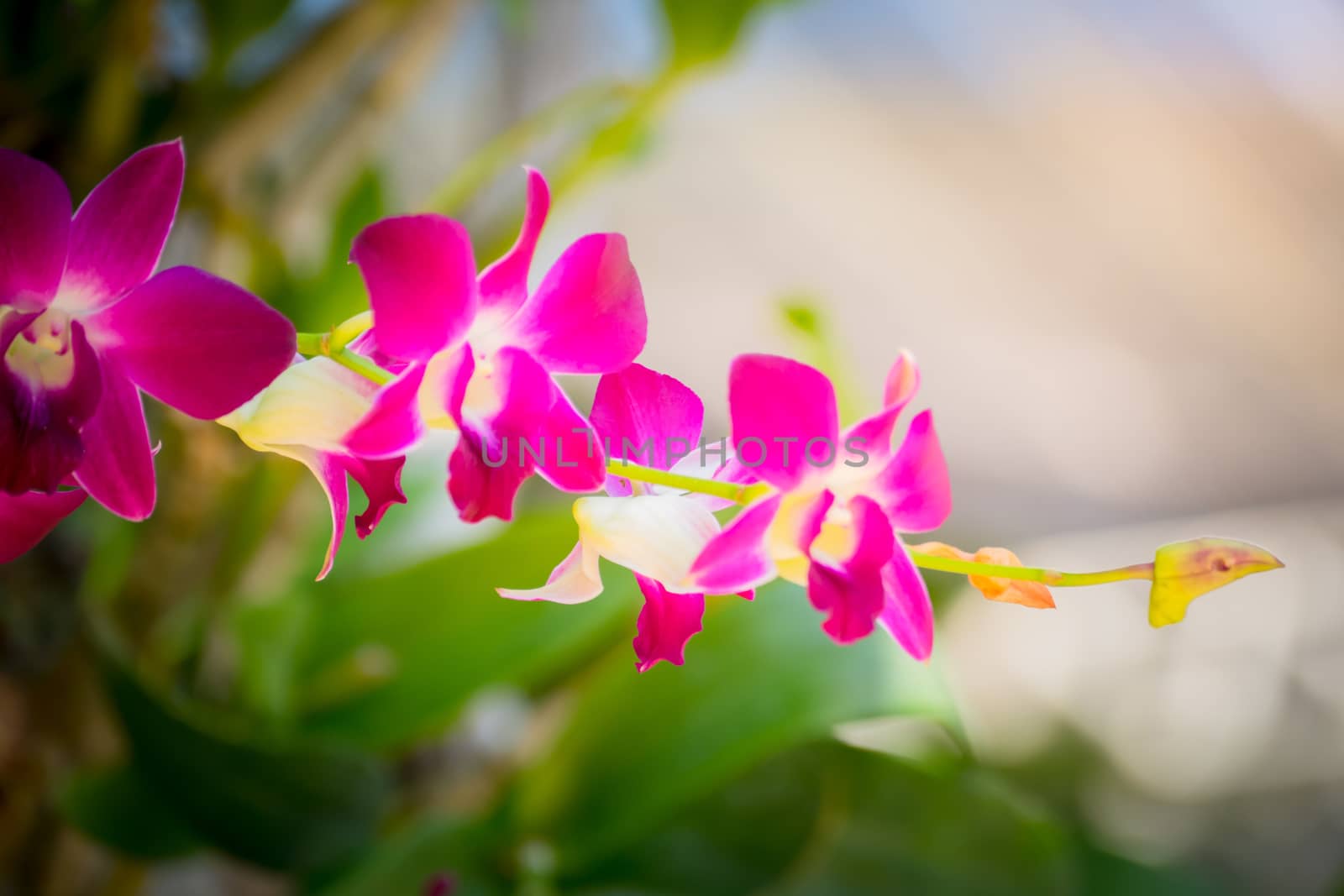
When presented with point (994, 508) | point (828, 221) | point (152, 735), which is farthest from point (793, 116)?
point (152, 735)

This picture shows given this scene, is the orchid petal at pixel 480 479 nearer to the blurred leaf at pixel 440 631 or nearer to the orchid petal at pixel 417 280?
the orchid petal at pixel 417 280

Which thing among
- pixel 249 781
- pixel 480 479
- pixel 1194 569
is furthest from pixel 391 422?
pixel 249 781

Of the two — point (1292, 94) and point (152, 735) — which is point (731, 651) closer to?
point (152, 735)

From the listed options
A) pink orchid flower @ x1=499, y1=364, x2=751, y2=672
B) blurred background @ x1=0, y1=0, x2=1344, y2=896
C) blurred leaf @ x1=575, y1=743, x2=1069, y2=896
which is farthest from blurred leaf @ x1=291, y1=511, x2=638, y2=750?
pink orchid flower @ x1=499, y1=364, x2=751, y2=672

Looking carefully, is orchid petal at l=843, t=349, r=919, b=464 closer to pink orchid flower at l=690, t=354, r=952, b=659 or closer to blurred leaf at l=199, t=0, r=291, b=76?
pink orchid flower at l=690, t=354, r=952, b=659

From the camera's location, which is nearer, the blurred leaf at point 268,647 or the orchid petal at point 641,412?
the orchid petal at point 641,412

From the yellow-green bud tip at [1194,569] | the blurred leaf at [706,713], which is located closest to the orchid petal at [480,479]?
the yellow-green bud tip at [1194,569]
